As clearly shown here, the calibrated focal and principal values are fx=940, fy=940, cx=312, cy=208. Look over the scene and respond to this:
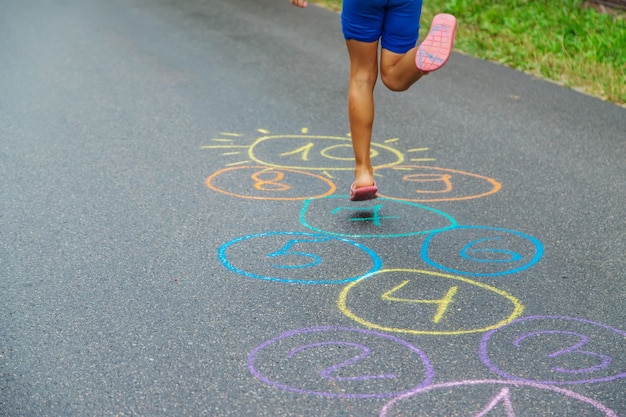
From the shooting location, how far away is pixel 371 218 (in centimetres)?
450

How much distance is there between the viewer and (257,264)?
154 inches

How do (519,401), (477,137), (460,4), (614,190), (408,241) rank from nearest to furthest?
(519,401)
(408,241)
(614,190)
(477,137)
(460,4)

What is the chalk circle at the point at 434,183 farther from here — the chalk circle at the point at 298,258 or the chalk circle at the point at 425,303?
the chalk circle at the point at 425,303

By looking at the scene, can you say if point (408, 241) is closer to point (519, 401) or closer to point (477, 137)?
point (519, 401)

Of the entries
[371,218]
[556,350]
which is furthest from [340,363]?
[371,218]

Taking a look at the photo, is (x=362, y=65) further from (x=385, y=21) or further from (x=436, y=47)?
(x=436, y=47)

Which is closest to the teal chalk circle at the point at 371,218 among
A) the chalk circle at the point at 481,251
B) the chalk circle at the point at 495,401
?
the chalk circle at the point at 481,251

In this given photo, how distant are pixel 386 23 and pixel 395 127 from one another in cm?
193

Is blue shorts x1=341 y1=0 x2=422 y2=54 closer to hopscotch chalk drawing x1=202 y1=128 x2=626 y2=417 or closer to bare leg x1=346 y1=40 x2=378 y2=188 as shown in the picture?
bare leg x1=346 y1=40 x2=378 y2=188

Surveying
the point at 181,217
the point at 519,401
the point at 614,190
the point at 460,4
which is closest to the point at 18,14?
the point at 460,4

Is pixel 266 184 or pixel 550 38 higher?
pixel 550 38

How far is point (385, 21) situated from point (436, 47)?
36 centimetres

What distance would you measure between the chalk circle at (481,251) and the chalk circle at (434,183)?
50 cm

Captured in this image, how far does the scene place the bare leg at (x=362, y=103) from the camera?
4504mm
